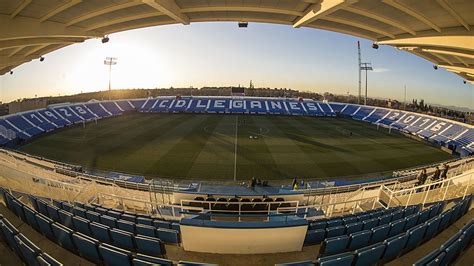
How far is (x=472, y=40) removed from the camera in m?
10.6

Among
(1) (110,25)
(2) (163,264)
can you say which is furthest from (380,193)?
(1) (110,25)

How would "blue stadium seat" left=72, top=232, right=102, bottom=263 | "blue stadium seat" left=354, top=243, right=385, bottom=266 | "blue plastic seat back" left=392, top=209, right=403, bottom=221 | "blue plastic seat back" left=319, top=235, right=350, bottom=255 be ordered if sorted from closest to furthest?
"blue stadium seat" left=354, top=243, right=385, bottom=266, "blue stadium seat" left=72, top=232, right=102, bottom=263, "blue plastic seat back" left=319, top=235, right=350, bottom=255, "blue plastic seat back" left=392, top=209, right=403, bottom=221

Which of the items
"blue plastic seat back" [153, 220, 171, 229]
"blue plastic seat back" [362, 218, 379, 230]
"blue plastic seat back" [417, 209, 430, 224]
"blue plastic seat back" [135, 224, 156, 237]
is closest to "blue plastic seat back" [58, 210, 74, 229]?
"blue plastic seat back" [135, 224, 156, 237]

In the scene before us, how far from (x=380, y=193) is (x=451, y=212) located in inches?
137

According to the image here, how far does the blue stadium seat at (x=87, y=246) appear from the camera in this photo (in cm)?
492

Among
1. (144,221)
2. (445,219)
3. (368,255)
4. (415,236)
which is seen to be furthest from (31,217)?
(445,219)

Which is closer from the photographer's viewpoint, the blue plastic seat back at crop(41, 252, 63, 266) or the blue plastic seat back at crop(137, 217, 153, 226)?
the blue plastic seat back at crop(41, 252, 63, 266)

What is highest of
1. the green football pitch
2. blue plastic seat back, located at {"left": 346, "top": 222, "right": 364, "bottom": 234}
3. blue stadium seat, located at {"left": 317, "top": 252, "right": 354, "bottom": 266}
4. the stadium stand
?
the stadium stand

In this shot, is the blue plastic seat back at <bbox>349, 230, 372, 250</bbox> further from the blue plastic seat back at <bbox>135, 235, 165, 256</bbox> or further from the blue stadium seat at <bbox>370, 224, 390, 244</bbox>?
the blue plastic seat back at <bbox>135, 235, 165, 256</bbox>

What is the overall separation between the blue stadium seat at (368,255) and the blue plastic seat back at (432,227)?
2011 millimetres

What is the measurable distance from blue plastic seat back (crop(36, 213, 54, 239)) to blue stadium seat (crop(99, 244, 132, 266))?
2152mm

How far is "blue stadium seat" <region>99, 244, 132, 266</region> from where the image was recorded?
4.40 metres

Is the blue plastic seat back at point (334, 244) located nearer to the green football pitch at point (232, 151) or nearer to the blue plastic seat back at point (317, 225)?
the blue plastic seat back at point (317, 225)

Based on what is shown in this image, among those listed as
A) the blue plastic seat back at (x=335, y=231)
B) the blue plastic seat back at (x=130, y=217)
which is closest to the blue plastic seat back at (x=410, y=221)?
the blue plastic seat back at (x=335, y=231)
